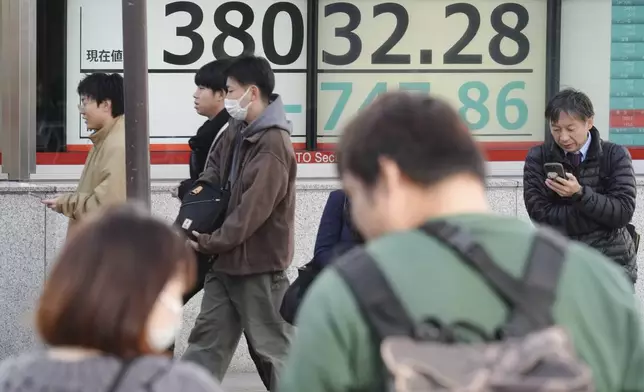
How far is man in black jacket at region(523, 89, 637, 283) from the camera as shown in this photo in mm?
5918

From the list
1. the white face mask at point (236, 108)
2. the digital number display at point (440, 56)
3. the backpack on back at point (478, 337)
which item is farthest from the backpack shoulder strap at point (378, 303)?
the digital number display at point (440, 56)

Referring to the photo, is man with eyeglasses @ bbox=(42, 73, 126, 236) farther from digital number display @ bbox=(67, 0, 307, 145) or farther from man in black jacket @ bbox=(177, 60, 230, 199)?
digital number display @ bbox=(67, 0, 307, 145)

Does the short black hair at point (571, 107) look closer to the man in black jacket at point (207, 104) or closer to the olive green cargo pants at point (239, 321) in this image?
the olive green cargo pants at point (239, 321)

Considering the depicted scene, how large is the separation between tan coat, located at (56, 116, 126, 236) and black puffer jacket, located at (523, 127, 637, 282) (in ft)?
6.71

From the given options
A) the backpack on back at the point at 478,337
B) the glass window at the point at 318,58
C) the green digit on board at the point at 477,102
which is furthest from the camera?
the green digit on board at the point at 477,102

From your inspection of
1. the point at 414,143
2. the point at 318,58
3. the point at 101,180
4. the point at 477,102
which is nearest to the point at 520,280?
the point at 414,143

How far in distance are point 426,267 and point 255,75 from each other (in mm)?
4233

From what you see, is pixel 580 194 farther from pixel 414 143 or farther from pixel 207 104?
pixel 414 143

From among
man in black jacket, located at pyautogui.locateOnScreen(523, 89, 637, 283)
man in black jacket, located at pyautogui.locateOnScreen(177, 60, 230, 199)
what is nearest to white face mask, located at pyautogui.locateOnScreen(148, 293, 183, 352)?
man in black jacket, located at pyautogui.locateOnScreen(523, 89, 637, 283)

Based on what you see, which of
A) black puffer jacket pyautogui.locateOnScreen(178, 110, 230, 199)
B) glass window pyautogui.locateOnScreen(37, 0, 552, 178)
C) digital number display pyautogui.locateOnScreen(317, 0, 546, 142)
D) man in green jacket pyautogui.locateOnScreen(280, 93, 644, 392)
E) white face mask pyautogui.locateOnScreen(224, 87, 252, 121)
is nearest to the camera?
man in green jacket pyautogui.locateOnScreen(280, 93, 644, 392)

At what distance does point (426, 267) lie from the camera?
6.95 feet

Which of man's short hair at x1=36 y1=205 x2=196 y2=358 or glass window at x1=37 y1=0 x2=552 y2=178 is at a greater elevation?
glass window at x1=37 y1=0 x2=552 y2=178

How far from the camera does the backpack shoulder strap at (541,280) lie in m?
2.07

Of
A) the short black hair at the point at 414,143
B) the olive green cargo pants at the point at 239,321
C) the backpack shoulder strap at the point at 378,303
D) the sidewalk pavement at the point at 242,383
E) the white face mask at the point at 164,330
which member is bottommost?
the sidewalk pavement at the point at 242,383
